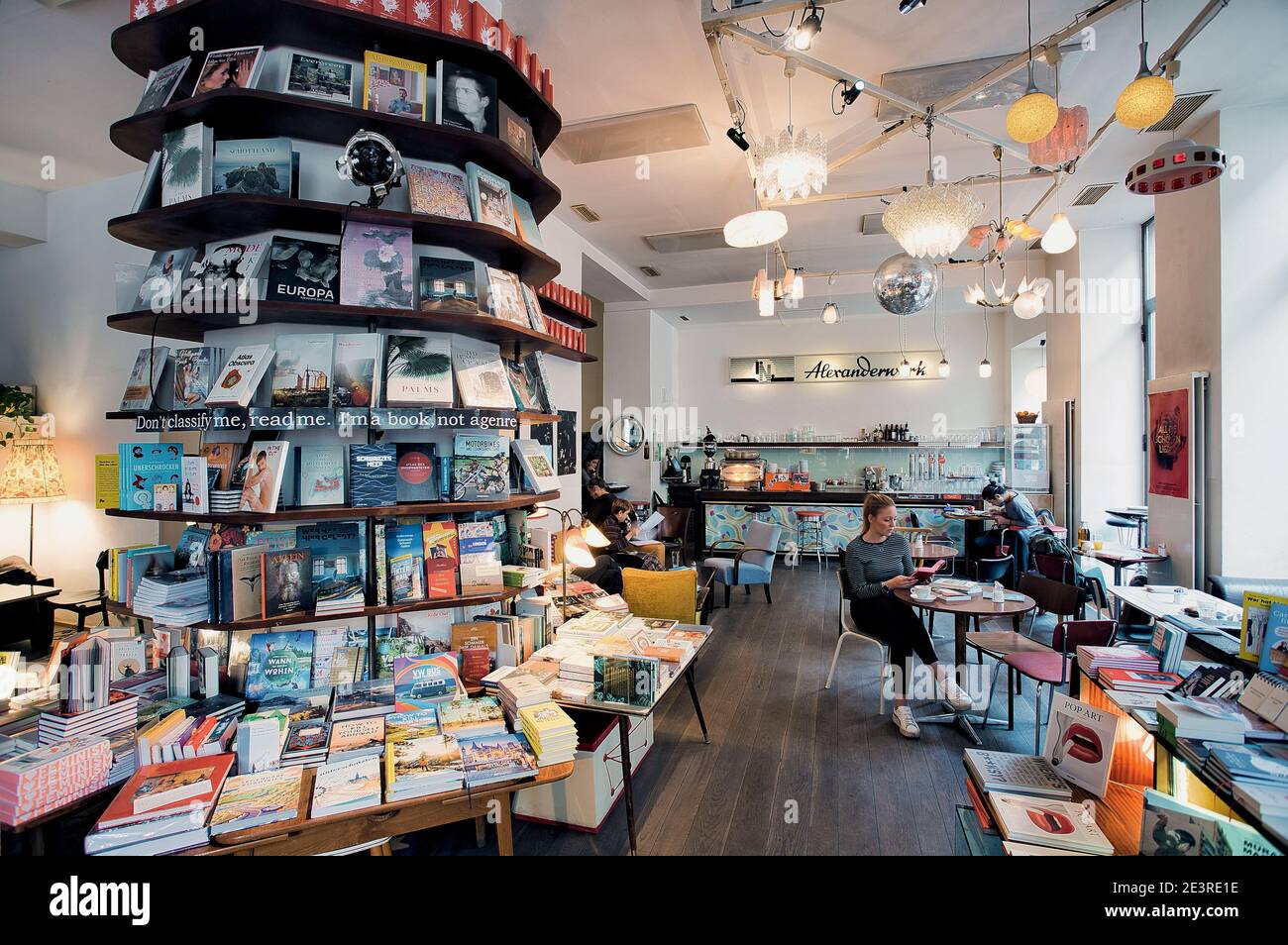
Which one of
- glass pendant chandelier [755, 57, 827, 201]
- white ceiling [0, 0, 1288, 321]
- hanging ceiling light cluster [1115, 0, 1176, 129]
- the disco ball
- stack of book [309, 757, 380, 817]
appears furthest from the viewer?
the disco ball

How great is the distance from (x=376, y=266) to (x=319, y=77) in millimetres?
716

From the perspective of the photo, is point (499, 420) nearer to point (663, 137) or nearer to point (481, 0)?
point (481, 0)

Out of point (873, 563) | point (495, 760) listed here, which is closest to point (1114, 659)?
point (873, 563)

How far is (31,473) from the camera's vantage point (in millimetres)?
5059

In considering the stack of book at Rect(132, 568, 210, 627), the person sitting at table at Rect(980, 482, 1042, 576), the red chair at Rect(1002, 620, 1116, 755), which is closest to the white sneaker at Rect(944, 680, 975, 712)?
the red chair at Rect(1002, 620, 1116, 755)

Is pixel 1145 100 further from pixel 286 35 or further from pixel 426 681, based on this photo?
pixel 426 681

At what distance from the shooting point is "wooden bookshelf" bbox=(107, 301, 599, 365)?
6.92ft

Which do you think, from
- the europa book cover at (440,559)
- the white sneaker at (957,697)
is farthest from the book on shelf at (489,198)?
the white sneaker at (957,697)

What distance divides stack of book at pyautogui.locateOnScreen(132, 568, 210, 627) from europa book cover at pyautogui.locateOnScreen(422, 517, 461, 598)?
76 cm

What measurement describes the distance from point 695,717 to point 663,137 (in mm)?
4286

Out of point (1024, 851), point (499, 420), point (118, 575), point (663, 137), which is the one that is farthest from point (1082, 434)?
point (118, 575)

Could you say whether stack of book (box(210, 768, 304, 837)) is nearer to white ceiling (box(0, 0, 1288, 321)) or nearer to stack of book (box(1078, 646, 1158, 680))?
stack of book (box(1078, 646, 1158, 680))

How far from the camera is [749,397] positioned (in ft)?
35.8

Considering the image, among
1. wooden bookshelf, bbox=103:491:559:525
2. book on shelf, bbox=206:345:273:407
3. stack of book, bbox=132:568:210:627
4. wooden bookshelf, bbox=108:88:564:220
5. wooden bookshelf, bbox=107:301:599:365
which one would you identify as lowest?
stack of book, bbox=132:568:210:627
